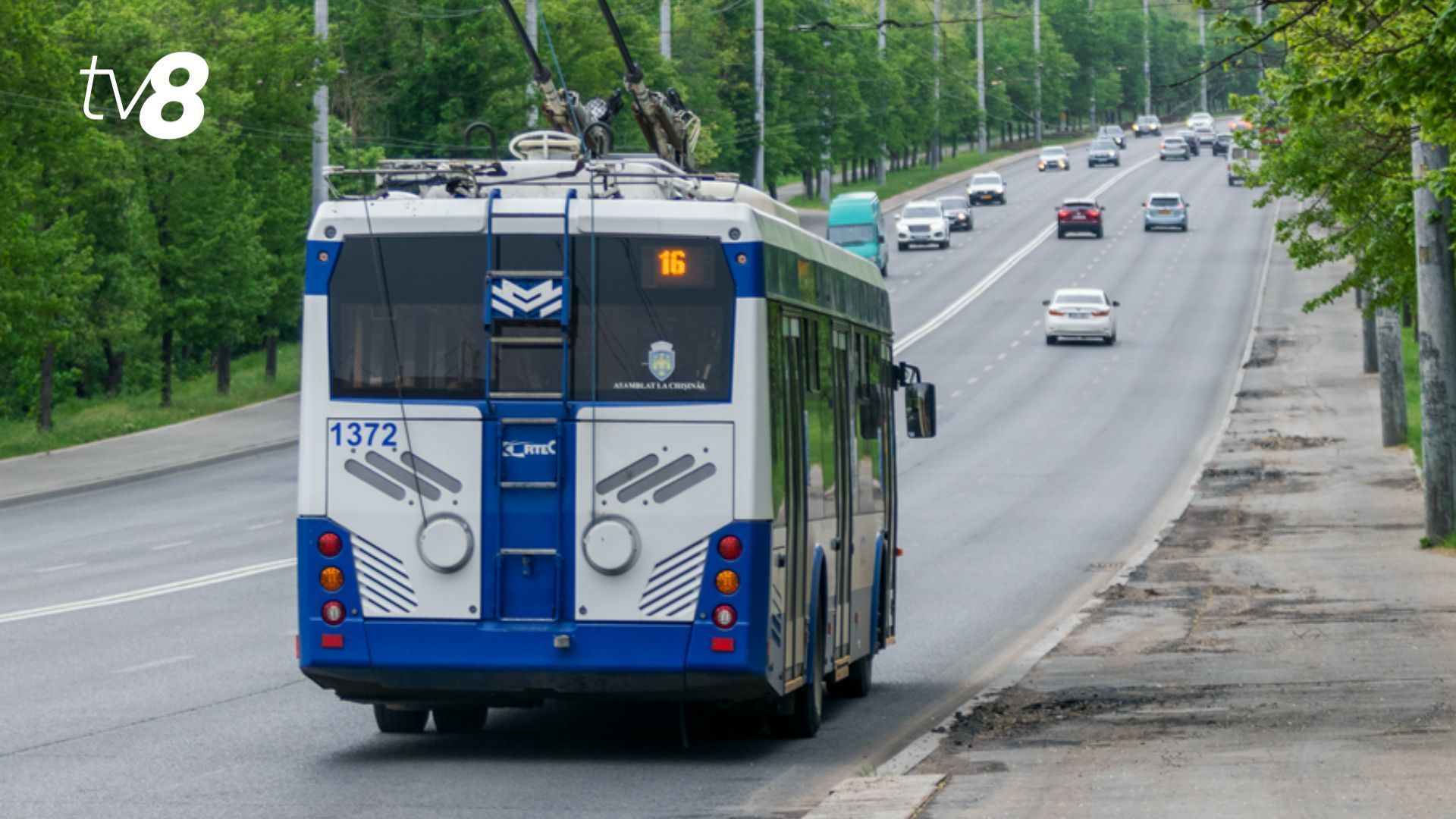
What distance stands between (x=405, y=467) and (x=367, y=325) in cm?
78

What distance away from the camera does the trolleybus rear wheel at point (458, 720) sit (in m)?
13.0

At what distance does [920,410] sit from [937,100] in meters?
119

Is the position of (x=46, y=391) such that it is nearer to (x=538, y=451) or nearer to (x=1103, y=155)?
(x=538, y=451)

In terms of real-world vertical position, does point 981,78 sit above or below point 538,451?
above

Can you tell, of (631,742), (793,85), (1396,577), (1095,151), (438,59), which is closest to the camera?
(631,742)

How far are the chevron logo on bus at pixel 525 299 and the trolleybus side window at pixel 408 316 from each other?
103mm

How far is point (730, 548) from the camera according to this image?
36.4 ft

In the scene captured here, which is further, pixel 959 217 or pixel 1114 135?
pixel 1114 135

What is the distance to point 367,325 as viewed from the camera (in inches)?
446

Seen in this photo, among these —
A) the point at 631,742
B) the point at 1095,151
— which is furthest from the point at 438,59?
the point at 1095,151

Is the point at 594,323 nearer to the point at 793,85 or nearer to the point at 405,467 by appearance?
the point at 405,467

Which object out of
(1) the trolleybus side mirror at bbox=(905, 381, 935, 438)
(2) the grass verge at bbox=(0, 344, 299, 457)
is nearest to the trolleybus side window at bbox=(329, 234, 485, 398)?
(1) the trolleybus side mirror at bbox=(905, 381, 935, 438)

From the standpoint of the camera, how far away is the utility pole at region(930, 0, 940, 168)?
438ft

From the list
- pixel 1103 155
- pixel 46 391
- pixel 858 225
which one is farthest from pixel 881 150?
pixel 46 391
